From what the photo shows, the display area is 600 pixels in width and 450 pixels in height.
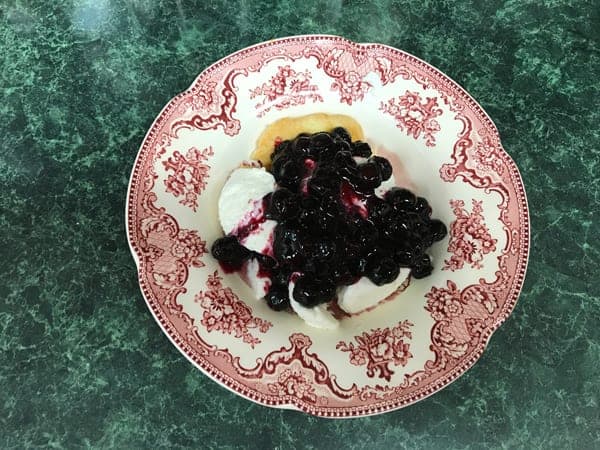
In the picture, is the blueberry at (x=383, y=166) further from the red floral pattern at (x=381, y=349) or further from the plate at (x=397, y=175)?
the red floral pattern at (x=381, y=349)

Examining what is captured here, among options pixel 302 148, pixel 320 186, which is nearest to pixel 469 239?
pixel 320 186

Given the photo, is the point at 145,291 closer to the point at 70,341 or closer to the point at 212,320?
the point at 212,320

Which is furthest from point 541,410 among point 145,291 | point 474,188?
point 145,291

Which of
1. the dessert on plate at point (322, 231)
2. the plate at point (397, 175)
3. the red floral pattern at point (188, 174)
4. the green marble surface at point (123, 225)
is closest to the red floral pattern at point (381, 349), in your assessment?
the plate at point (397, 175)

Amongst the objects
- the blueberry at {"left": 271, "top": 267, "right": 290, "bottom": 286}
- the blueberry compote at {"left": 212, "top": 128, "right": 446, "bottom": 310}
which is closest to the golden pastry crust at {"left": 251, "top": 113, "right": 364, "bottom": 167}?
the blueberry compote at {"left": 212, "top": 128, "right": 446, "bottom": 310}

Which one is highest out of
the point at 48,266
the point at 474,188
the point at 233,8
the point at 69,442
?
the point at 233,8

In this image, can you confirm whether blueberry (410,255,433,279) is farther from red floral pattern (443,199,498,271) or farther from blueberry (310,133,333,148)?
blueberry (310,133,333,148)

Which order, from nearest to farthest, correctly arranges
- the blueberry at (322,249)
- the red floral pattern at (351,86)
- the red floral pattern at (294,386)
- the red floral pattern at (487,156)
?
the red floral pattern at (294,386) → the blueberry at (322,249) → the red floral pattern at (487,156) → the red floral pattern at (351,86)
